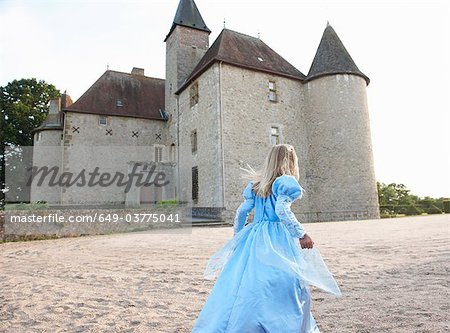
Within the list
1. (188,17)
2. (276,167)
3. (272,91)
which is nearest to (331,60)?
(272,91)

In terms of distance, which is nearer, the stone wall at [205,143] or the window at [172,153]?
the stone wall at [205,143]

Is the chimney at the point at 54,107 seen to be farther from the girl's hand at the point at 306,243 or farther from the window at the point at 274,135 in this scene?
the girl's hand at the point at 306,243

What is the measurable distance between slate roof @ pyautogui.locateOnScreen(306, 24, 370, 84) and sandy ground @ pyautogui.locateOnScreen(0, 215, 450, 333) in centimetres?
1380

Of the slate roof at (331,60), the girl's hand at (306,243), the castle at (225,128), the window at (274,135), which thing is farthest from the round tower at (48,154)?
the girl's hand at (306,243)

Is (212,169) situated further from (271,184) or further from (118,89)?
(271,184)

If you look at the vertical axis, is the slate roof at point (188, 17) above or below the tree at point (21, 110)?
above

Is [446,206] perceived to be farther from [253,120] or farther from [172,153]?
[172,153]

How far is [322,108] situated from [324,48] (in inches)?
154

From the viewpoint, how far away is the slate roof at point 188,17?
22.4 meters

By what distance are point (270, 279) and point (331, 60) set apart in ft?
62.7

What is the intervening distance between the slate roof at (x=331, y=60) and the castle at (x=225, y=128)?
0.07 metres

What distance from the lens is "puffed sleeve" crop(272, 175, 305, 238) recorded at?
97.0 inches

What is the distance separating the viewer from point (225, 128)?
16.6m

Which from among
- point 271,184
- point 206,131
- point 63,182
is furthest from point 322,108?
point 271,184
